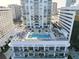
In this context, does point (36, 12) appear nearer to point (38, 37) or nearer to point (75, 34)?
point (38, 37)

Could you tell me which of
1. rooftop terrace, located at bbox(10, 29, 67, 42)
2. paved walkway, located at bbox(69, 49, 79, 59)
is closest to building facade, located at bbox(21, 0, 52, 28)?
rooftop terrace, located at bbox(10, 29, 67, 42)

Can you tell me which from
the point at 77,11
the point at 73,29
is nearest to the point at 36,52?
the point at 73,29

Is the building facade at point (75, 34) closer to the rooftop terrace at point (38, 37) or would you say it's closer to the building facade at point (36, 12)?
the rooftop terrace at point (38, 37)

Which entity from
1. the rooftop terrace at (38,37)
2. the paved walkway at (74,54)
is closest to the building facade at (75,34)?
the paved walkway at (74,54)

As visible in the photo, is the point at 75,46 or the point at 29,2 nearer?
the point at 75,46

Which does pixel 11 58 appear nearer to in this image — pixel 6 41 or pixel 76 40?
pixel 6 41

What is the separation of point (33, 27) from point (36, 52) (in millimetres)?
13892

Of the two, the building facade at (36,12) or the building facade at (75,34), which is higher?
the building facade at (36,12)

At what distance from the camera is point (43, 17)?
98.2 feet

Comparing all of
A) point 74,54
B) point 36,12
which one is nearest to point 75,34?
point 74,54

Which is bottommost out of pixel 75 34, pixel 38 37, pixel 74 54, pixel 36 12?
pixel 74 54

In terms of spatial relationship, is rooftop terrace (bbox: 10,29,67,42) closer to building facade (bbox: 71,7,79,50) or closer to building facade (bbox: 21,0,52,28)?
building facade (bbox: 71,7,79,50)

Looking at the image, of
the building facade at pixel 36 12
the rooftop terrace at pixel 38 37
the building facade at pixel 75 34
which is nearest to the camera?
the rooftop terrace at pixel 38 37

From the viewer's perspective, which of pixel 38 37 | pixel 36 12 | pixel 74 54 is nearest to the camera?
pixel 74 54
